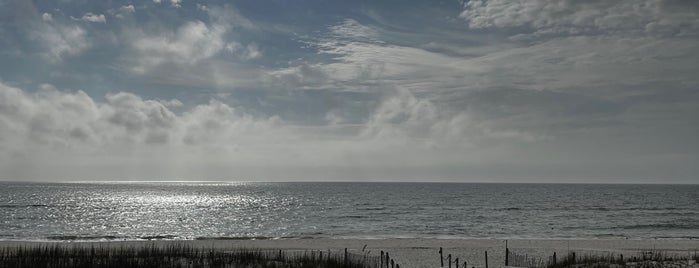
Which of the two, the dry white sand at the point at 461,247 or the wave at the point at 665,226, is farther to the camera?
the wave at the point at 665,226

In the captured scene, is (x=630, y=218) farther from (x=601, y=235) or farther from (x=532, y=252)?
(x=532, y=252)

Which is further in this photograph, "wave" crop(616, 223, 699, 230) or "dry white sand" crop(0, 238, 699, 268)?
"wave" crop(616, 223, 699, 230)

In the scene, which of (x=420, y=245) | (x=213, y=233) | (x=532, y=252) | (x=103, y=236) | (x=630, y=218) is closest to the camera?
(x=532, y=252)

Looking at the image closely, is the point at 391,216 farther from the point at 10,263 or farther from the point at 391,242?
the point at 10,263

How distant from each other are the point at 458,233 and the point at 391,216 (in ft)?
71.2

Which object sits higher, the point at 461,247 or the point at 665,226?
the point at 461,247

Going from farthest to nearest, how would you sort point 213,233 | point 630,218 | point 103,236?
point 630,218 → point 213,233 → point 103,236

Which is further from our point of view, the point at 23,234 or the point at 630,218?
the point at 630,218

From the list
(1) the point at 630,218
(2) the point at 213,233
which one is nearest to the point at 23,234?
(2) the point at 213,233

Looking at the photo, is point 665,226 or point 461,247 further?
point 665,226

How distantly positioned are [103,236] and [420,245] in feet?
102

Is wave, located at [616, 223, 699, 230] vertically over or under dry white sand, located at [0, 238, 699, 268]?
under

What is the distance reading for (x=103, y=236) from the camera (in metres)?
54.0

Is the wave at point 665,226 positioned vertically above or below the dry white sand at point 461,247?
below
